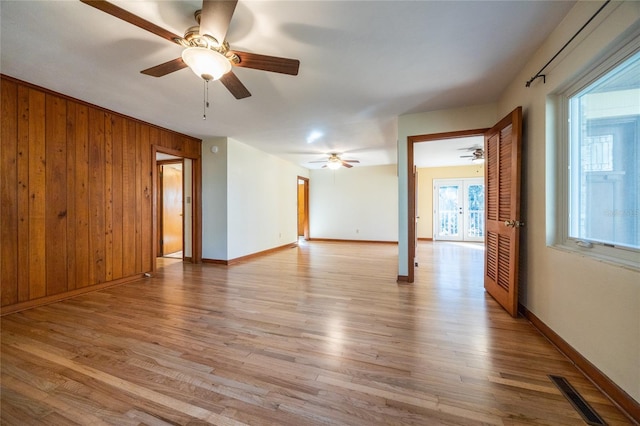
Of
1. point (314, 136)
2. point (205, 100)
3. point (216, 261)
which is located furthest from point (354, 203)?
point (205, 100)

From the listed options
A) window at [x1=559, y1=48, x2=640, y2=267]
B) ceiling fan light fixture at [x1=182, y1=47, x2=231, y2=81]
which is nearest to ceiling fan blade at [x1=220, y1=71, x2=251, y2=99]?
ceiling fan light fixture at [x1=182, y1=47, x2=231, y2=81]

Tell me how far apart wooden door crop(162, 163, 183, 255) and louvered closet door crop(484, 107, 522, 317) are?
19.4 ft

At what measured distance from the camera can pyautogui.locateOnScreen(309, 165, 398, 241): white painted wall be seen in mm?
7574

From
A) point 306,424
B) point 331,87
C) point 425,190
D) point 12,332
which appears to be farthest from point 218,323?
point 425,190

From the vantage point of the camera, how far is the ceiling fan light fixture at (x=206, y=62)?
1712 mm

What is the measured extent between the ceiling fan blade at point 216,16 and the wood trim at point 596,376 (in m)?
2.92

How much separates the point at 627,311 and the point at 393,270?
9.95ft

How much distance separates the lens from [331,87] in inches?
107

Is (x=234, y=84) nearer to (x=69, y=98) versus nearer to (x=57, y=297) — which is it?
(x=69, y=98)

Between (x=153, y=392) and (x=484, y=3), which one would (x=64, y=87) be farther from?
(x=484, y=3)

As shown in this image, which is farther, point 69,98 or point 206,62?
point 69,98

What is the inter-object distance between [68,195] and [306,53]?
3213mm

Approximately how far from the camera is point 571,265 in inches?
68.1

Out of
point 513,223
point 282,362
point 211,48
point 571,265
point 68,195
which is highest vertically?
point 211,48
